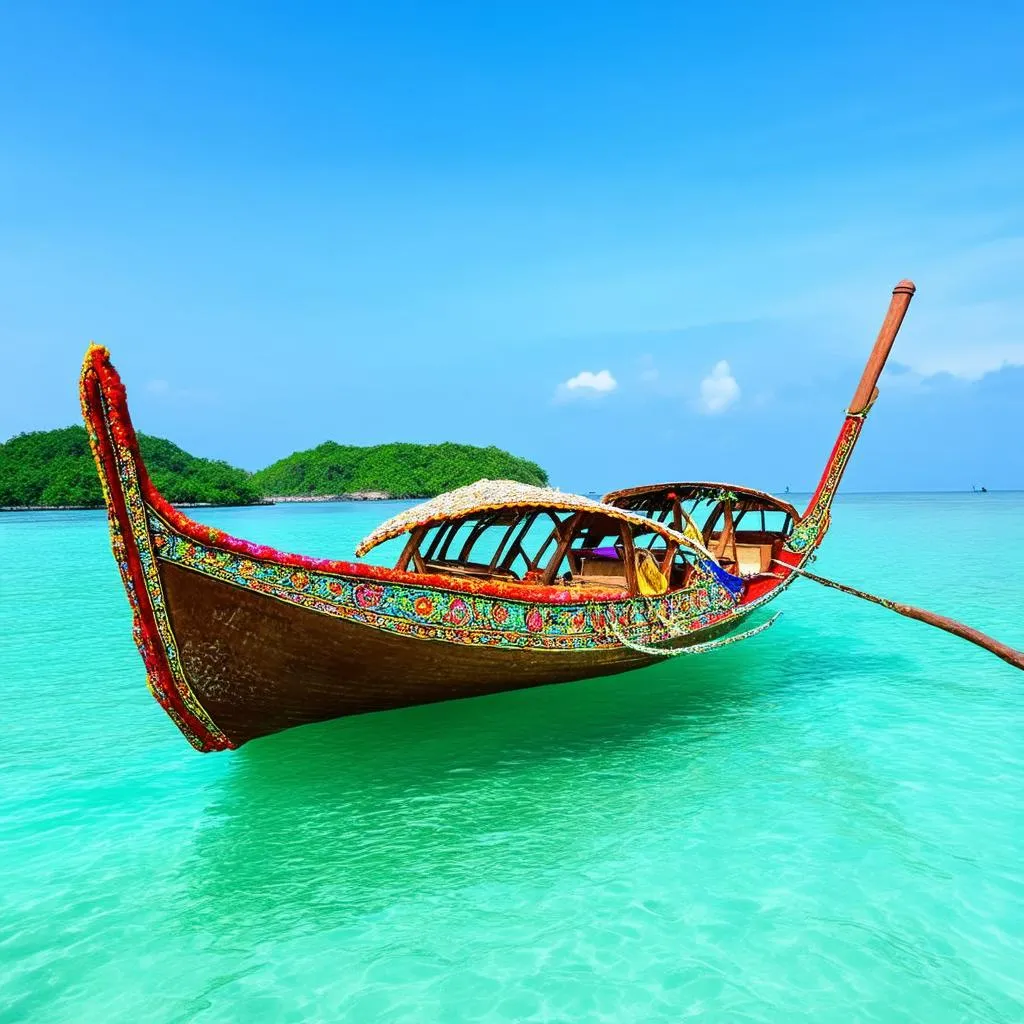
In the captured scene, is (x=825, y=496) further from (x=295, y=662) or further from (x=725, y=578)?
(x=295, y=662)

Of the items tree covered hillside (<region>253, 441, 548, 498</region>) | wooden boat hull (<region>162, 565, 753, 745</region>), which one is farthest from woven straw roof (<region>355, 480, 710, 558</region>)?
tree covered hillside (<region>253, 441, 548, 498</region>)

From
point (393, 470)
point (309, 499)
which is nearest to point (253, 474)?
point (309, 499)

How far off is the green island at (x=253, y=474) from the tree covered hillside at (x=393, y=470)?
0.53 feet

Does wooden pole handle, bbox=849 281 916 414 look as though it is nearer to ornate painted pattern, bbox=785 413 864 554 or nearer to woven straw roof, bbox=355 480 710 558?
ornate painted pattern, bbox=785 413 864 554

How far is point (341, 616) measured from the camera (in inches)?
237

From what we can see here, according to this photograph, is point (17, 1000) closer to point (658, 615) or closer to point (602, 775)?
point (602, 775)

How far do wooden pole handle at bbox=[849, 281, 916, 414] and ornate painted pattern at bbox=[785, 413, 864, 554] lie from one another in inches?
13.8

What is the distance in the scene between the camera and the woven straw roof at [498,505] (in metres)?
7.59

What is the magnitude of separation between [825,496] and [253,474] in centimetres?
13753

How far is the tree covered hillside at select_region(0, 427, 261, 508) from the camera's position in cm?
8294

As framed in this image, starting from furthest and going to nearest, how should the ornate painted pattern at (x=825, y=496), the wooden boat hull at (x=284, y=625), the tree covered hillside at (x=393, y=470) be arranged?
1. the tree covered hillside at (x=393, y=470)
2. the ornate painted pattern at (x=825, y=496)
3. the wooden boat hull at (x=284, y=625)

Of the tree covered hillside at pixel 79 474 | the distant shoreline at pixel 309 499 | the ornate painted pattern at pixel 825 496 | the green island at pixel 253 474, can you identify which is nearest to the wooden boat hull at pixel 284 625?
the ornate painted pattern at pixel 825 496

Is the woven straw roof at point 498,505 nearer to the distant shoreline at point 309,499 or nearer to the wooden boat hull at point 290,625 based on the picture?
the wooden boat hull at point 290,625

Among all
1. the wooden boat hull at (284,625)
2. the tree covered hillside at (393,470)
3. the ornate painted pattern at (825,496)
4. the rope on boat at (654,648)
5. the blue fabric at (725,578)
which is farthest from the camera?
the tree covered hillside at (393,470)
